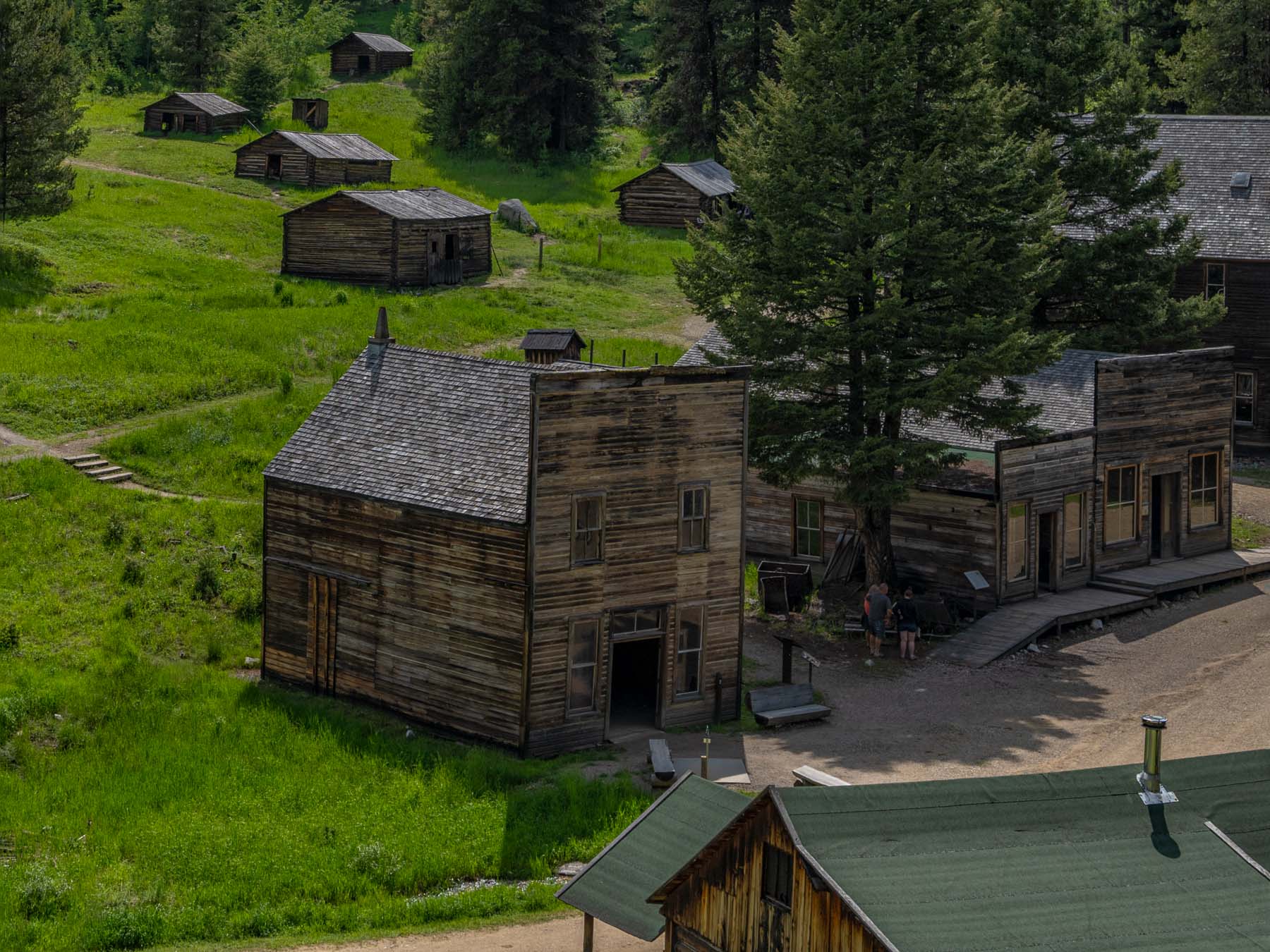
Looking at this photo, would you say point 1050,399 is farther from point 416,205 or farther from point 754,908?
point 416,205

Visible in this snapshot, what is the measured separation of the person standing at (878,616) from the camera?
108ft

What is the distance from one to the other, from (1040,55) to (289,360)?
22.7 m

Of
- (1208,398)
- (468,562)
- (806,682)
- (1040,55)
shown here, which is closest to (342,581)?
(468,562)

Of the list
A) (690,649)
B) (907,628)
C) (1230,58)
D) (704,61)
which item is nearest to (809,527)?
(907,628)

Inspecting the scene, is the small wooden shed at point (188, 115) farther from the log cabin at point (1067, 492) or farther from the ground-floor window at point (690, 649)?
the ground-floor window at point (690, 649)

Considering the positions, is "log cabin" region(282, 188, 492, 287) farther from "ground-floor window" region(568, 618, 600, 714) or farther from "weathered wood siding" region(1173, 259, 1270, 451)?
"ground-floor window" region(568, 618, 600, 714)

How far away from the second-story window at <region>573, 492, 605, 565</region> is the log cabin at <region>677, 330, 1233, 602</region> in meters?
7.40

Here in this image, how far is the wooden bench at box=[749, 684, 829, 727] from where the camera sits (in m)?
28.7

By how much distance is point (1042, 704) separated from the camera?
30.2m

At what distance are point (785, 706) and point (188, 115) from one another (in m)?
60.2

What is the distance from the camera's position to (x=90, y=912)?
68.9 ft

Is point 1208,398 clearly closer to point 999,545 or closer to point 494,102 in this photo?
point 999,545

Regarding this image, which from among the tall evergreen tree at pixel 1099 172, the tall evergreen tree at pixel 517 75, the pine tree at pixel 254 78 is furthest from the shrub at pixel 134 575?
the pine tree at pixel 254 78

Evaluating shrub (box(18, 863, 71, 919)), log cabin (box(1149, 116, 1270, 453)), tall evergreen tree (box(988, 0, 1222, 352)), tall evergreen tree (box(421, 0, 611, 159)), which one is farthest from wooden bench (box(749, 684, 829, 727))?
tall evergreen tree (box(421, 0, 611, 159))
